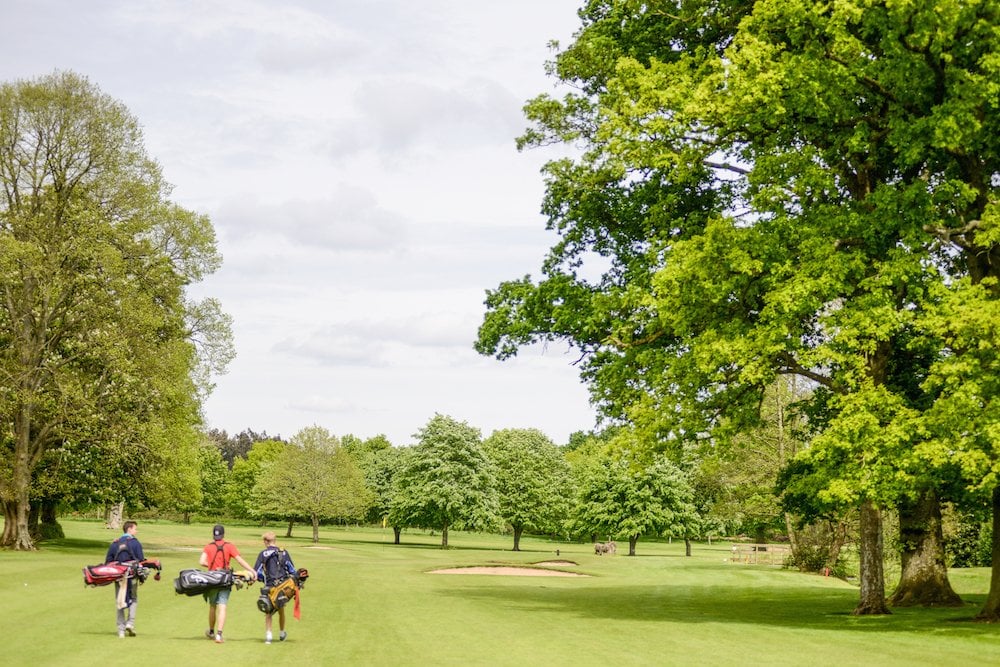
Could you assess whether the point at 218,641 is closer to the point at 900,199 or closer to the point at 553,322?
the point at 553,322

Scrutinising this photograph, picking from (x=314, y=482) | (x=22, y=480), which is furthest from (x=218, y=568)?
(x=314, y=482)

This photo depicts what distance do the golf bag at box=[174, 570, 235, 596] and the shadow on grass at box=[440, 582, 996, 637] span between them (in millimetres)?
10964

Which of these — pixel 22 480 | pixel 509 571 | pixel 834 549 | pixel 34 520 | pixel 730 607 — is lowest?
pixel 509 571

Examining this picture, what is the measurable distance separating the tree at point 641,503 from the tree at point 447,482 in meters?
8.36

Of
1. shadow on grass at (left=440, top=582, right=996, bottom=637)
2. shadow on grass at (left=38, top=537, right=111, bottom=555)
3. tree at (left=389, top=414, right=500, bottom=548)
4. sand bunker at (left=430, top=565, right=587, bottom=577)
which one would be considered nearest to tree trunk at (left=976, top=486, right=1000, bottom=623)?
shadow on grass at (left=440, top=582, right=996, bottom=637)

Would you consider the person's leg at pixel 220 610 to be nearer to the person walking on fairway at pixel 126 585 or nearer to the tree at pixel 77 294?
the person walking on fairway at pixel 126 585

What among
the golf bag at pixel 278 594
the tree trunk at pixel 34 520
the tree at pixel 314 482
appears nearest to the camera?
the golf bag at pixel 278 594

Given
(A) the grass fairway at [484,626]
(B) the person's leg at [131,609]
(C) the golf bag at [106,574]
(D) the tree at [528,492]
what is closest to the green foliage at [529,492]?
(D) the tree at [528,492]

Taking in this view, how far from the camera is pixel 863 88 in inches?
934

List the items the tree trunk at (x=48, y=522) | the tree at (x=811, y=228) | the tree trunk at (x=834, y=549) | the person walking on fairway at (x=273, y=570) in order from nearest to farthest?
the person walking on fairway at (x=273, y=570) → the tree at (x=811, y=228) → the tree trunk at (x=834, y=549) → the tree trunk at (x=48, y=522)

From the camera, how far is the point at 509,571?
52875 millimetres

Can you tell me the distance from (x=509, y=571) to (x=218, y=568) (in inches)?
1398

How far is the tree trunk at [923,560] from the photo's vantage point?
99.0ft

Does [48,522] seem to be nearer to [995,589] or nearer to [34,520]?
[34,520]
